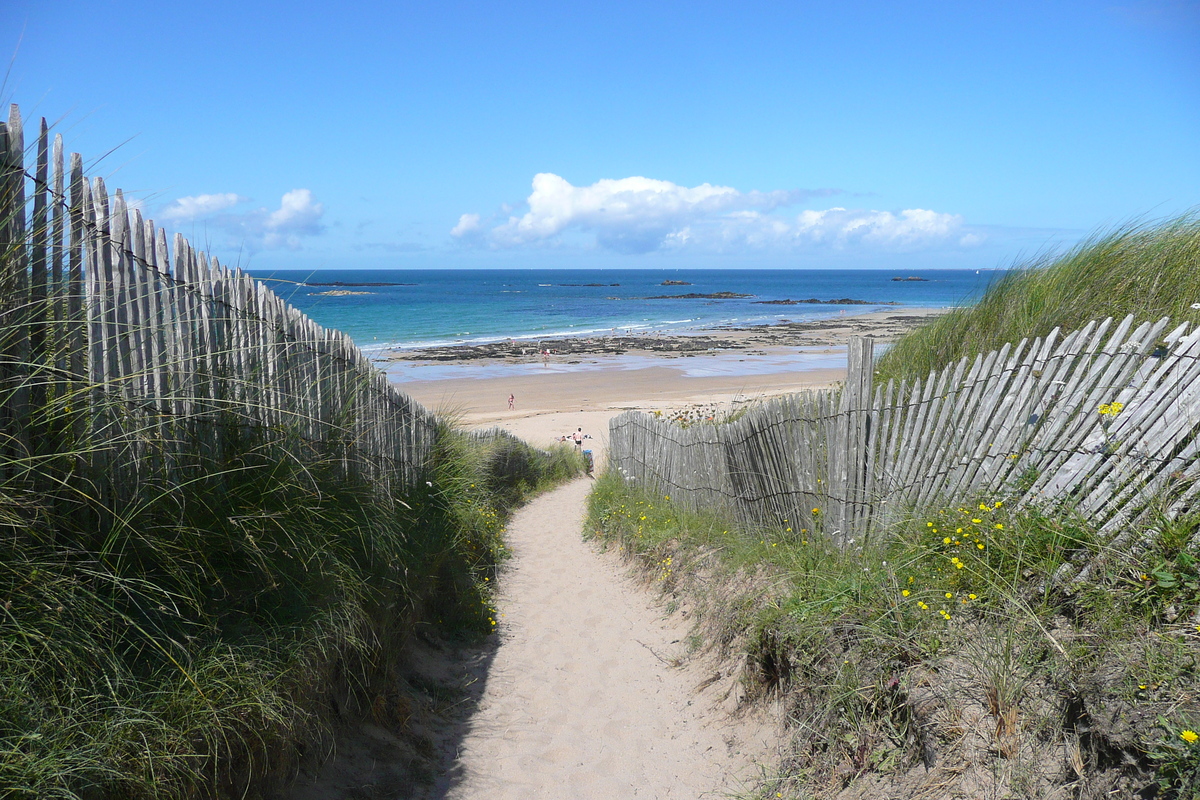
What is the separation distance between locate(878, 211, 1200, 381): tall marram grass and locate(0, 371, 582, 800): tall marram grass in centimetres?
418

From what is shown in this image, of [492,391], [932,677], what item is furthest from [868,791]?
[492,391]

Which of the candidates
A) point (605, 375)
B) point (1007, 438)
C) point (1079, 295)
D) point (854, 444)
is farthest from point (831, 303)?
point (1007, 438)

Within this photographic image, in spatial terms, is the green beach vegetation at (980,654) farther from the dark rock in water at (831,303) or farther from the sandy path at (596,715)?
the dark rock in water at (831,303)

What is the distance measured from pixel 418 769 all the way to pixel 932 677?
250 centimetres

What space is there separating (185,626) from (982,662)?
2.92m

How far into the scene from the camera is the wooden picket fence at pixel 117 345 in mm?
2566

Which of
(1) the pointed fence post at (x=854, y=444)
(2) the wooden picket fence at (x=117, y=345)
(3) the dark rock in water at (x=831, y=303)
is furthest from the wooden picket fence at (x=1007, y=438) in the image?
Result: (3) the dark rock in water at (x=831, y=303)

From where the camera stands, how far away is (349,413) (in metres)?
4.94

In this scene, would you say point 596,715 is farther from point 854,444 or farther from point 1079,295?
point 1079,295

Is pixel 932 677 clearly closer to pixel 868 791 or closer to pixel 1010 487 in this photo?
pixel 868 791

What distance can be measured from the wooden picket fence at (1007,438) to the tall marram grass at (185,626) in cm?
275

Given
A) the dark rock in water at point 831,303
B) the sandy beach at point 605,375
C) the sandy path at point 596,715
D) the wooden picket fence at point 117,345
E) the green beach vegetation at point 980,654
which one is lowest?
the sandy beach at point 605,375

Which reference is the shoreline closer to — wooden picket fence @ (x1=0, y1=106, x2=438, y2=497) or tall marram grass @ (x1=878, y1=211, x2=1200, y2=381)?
tall marram grass @ (x1=878, y1=211, x2=1200, y2=381)

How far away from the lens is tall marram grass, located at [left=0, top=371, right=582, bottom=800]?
221 centimetres
